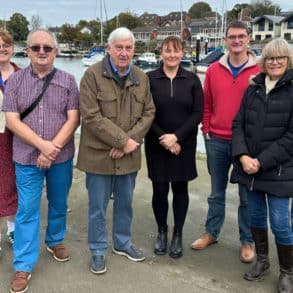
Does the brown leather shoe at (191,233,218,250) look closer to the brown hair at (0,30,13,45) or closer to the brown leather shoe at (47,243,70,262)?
the brown leather shoe at (47,243,70,262)

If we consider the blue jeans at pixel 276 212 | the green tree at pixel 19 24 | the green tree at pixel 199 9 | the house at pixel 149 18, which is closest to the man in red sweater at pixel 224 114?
the blue jeans at pixel 276 212

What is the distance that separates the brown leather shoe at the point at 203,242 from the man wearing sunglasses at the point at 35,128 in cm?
132

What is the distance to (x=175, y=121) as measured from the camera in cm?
328

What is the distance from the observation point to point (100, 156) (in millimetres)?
3053

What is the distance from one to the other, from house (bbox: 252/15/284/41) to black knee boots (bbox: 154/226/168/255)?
2518 inches

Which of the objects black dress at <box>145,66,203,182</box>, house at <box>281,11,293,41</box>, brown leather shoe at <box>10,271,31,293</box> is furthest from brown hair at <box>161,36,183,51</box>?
house at <box>281,11,293,41</box>

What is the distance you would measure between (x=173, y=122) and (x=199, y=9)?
4185 inches

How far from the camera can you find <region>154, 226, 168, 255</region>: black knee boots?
137 inches

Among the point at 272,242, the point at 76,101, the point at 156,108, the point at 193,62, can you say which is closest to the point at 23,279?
the point at 76,101

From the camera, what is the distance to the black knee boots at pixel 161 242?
348 centimetres

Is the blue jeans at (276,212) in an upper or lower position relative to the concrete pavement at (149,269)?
upper

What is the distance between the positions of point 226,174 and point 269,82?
0.95 m

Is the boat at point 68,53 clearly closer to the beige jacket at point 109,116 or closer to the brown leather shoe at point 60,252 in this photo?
the brown leather shoe at point 60,252

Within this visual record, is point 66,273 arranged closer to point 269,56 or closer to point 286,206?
point 286,206
